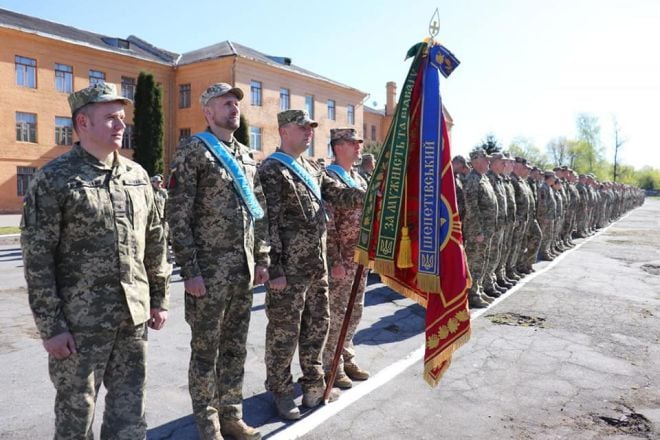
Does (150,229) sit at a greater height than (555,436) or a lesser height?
greater

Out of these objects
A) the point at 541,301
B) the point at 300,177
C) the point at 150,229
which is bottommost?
the point at 541,301

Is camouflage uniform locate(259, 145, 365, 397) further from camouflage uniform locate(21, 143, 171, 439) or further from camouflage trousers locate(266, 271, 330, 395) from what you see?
camouflage uniform locate(21, 143, 171, 439)

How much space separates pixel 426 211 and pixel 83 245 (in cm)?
213

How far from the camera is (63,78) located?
2714 centimetres

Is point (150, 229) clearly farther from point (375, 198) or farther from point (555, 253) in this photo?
point (555, 253)

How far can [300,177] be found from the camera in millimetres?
3777

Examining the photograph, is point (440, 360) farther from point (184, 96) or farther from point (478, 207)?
point (184, 96)

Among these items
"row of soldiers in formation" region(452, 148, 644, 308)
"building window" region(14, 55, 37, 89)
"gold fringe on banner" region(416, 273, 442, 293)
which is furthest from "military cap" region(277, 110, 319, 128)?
"building window" region(14, 55, 37, 89)

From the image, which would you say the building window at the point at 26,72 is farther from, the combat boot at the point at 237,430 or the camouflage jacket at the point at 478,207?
the combat boot at the point at 237,430

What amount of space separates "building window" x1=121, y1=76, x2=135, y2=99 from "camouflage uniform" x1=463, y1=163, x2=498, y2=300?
27.2 m

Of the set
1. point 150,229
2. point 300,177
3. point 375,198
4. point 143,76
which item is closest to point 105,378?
point 150,229

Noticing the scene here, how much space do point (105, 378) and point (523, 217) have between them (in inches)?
348

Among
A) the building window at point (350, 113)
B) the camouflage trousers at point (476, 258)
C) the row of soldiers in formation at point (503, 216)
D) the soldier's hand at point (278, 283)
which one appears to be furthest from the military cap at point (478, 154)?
the building window at point (350, 113)

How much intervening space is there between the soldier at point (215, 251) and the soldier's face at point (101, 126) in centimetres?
59
